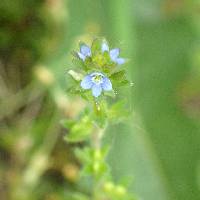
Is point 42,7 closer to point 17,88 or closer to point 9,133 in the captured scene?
point 17,88

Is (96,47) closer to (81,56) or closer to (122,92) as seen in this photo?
(81,56)

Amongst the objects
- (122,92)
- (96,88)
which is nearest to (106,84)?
(96,88)

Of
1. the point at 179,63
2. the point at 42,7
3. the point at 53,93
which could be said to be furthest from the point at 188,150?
the point at 42,7

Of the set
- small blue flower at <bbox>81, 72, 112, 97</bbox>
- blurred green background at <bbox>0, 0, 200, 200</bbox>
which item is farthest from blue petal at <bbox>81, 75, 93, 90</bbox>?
blurred green background at <bbox>0, 0, 200, 200</bbox>

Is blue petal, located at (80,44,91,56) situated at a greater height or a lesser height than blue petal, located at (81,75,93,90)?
greater

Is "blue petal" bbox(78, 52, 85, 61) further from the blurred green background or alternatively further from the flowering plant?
the blurred green background

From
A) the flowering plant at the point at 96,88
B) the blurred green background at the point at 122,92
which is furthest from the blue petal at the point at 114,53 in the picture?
the blurred green background at the point at 122,92
